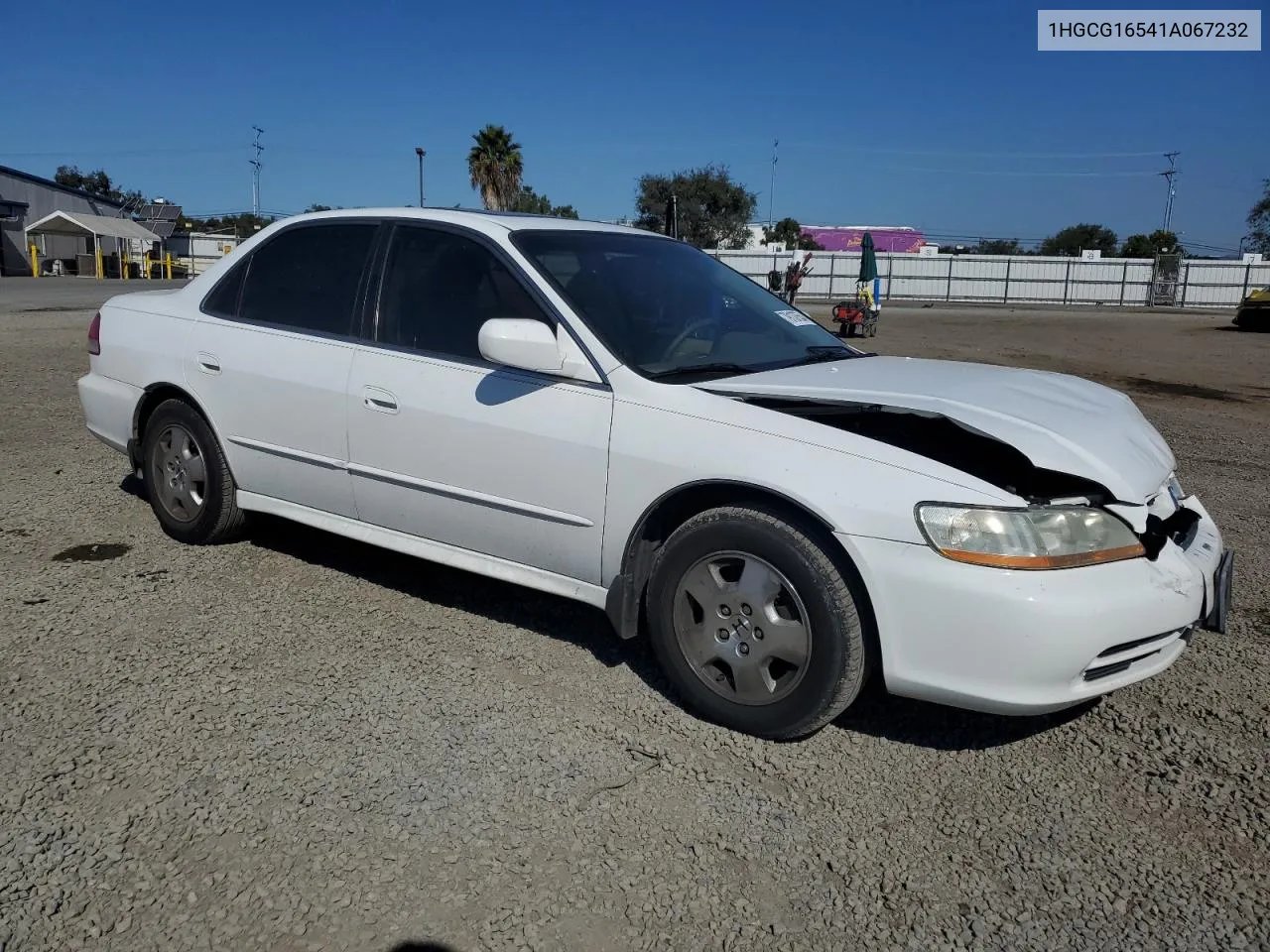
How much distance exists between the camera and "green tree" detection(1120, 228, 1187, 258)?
71.9 metres

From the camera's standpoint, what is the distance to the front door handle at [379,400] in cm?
393

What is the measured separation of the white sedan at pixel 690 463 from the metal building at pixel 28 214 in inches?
2027

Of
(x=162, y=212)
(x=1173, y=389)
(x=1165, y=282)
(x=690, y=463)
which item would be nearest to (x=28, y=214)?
(x=162, y=212)

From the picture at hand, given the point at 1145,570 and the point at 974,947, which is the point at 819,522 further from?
the point at 974,947

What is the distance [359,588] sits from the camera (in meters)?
4.48

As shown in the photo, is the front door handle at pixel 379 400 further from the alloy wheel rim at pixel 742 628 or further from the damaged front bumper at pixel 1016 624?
the damaged front bumper at pixel 1016 624

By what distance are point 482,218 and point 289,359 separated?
3.31 ft

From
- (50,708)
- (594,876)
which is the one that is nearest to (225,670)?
(50,708)

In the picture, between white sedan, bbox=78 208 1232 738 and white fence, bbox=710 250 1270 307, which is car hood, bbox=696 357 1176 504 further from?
white fence, bbox=710 250 1270 307

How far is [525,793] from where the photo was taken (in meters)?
2.87

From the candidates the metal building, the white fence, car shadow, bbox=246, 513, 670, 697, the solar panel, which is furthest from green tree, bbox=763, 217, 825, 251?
car shadow, bbox=246, 513, 670, 697

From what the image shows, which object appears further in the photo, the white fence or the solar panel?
the solar panel

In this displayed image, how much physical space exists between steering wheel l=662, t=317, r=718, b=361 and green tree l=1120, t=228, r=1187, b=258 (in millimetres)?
75319

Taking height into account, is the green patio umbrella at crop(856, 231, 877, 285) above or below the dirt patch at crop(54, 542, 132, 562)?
above
